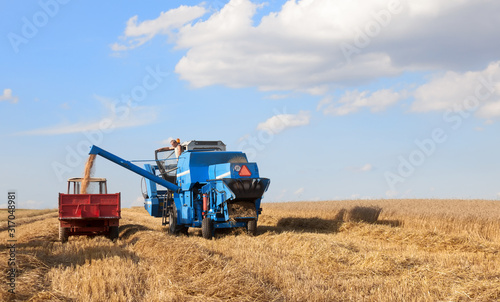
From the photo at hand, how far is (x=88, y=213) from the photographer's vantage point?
13.8 m

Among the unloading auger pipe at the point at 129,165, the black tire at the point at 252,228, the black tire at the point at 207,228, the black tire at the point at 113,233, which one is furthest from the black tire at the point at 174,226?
the black tire at the point at 252,228

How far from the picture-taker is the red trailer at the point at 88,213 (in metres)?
13.8

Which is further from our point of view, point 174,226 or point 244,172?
point 174,226

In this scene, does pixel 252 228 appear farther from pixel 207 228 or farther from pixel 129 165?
pixel 129 165

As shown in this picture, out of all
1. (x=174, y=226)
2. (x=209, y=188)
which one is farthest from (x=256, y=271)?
(x=174, y=226)

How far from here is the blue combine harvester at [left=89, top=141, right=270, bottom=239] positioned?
13.8 m

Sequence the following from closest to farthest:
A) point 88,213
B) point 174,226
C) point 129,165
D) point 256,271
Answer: point 256,271
point 88,213
point 174,226
point 129,165

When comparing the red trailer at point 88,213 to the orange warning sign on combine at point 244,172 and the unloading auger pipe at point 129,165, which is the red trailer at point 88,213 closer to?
the unloading auger pipe at point 129,165

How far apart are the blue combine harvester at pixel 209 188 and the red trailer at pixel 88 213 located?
1823 millimetres

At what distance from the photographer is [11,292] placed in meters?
7.12

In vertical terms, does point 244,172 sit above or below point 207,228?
above

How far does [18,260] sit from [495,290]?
26.1 feet

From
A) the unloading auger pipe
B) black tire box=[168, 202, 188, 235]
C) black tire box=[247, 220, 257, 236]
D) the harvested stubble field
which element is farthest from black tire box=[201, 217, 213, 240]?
the unloading auger pipe

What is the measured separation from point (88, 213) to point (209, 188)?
3.42 meters
